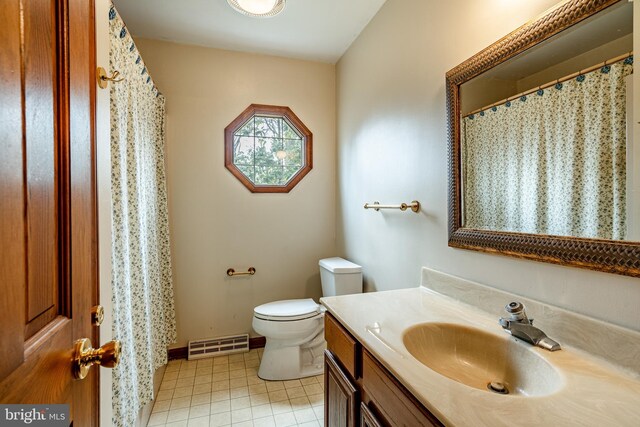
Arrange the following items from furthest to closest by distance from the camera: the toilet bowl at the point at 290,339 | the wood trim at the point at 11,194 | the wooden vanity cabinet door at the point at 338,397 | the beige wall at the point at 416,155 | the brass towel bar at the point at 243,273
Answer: the brass towel bar at the point at 243,273 → the toilet bowl at the point at 290,339 → the wooden vanity cabinet door at the point at 338,397 → the beige wall at the point at 416,155 → the wood trim at the point at 11,194

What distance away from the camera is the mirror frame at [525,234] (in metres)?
0.80

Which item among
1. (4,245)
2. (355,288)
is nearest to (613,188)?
(4,245)

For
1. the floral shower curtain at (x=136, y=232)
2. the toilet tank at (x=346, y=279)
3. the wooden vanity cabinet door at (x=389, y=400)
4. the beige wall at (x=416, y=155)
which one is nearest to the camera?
the wooden vanity cabinet door at (x=389, y=400)

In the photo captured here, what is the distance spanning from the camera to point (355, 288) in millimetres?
2201

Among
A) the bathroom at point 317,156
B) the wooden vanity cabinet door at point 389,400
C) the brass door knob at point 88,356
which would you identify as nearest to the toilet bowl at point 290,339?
the bathroom at point 317,156

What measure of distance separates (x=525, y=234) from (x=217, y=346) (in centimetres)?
234

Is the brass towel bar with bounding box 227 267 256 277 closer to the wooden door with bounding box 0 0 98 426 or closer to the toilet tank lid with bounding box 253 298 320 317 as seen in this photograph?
the toilet tank lid with bounding box 253 298 320 317

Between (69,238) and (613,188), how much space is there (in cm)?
129

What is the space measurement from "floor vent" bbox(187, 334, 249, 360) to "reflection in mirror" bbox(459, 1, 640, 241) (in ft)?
6.84

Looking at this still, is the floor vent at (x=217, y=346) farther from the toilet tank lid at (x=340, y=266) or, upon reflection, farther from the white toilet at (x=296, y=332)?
the toilet tank lid at (x=340, y=266)

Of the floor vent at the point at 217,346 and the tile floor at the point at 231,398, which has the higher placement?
the floor vent at the point at 217,346

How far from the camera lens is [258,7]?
1.81 metres

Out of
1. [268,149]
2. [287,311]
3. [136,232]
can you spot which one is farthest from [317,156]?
[136,232]

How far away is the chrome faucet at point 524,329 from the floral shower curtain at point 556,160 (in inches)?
10.7
